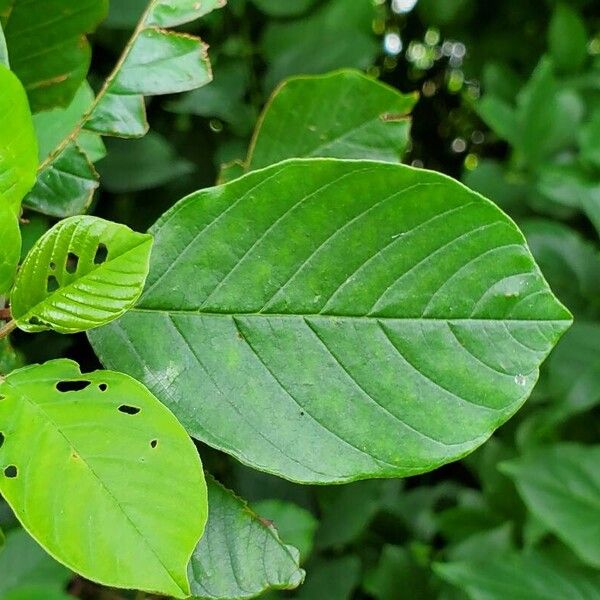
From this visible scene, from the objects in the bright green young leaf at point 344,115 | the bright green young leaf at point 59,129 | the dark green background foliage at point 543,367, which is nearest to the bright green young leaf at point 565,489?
the dark green background foliage at point 543,367

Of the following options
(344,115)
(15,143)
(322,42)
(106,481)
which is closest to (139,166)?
(322,42)

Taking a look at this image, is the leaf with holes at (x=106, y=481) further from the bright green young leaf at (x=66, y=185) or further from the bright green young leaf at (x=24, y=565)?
the bright green young leaf at (x=24, y=565)

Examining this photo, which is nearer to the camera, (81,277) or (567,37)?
(81,277)

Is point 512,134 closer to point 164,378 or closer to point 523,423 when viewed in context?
point 523,423

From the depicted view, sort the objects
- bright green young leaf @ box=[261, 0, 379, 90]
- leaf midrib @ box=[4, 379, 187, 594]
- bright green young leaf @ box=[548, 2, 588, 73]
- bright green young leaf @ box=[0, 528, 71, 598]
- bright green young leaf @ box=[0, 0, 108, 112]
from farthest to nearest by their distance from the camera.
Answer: bright green young leaf @ box=[548, 2, 588, 73] < bright green young leaf @ box=[261, 0, 379, 90] < bright green young leaf @ box=[0, 528, 71, 598] < bright green young leaf @ box=[0, 0, 108, 112] < leaf midrib @ box=[4, 379, 187, 594]

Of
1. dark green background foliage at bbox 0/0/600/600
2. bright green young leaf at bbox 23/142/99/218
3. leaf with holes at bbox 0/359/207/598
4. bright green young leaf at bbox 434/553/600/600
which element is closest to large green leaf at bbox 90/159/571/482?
leaf with holes at bbox 0/359/207/598

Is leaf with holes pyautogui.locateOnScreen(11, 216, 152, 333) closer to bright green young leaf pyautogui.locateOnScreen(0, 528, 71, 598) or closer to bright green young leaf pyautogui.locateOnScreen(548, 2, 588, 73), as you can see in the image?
bright green young leaf pyautogui.locateOnScreen(0, 528, 71, 598)

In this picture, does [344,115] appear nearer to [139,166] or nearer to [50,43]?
[50,43]
